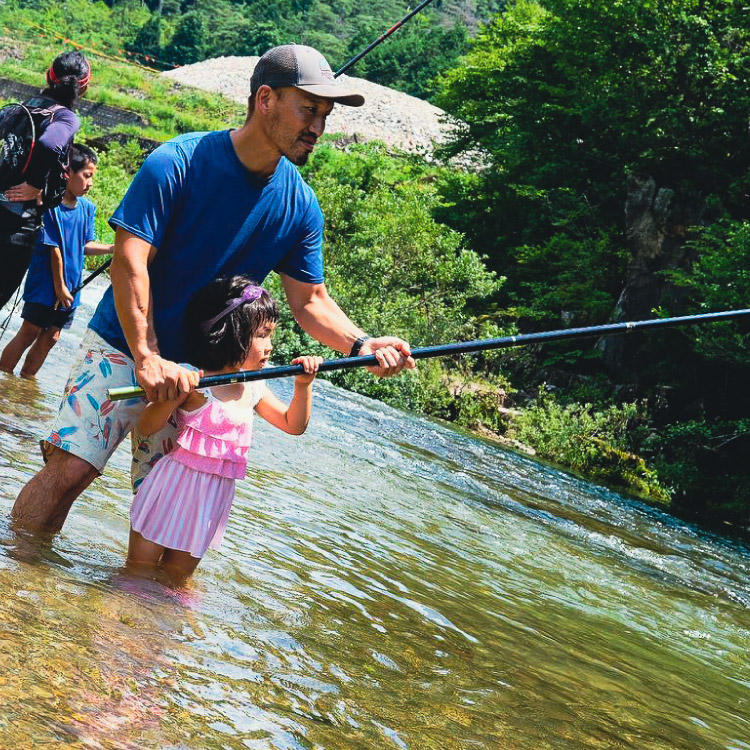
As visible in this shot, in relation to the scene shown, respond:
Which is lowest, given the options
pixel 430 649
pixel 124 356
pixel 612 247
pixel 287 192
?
pixel 430 649

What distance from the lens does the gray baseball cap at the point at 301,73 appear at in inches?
131

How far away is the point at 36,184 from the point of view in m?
4.57

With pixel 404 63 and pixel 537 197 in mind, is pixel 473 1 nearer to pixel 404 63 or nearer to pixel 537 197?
pixel 404 63

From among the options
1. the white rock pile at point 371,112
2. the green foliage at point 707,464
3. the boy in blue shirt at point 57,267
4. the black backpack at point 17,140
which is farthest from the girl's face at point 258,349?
the white rock pile at point 371,112

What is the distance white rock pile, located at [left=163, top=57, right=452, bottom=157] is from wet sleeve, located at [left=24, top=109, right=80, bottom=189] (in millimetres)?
53358

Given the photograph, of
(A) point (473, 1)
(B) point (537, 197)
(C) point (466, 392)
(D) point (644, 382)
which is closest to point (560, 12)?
(B) point (537, 197)

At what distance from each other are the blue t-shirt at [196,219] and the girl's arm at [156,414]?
228mm

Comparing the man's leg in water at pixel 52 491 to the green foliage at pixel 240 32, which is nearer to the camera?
the man's leg in water at pixel 52 491

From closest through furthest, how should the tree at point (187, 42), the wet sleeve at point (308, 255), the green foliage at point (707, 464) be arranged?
the wet sleeve at point (308, 255), the green foliage at point (707, 464), the tree at point (187, 42)

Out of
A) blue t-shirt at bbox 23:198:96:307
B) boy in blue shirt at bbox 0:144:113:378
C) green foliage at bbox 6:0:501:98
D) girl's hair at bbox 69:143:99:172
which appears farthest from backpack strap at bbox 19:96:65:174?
green foliage at bbox 6:0:501:98

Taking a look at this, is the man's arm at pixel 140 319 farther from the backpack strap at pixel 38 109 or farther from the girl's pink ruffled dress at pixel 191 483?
the backpack strap at pixel 38 109

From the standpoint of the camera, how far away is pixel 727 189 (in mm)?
23188

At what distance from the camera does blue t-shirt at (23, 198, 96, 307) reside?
7.28 m

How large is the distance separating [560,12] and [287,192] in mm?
A: 28447
